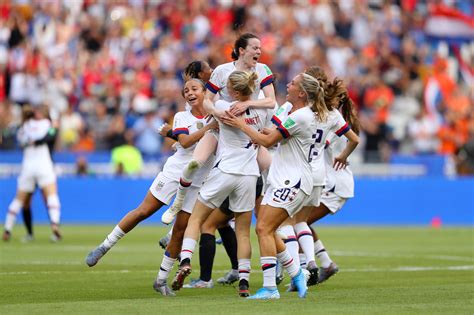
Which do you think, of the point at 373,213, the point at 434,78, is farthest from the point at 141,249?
the point at 434,78

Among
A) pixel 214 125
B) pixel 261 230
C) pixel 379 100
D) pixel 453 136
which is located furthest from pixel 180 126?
pixel 453 136

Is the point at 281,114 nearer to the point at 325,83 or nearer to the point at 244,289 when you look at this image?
the point at 325,83

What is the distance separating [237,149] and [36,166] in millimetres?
10062

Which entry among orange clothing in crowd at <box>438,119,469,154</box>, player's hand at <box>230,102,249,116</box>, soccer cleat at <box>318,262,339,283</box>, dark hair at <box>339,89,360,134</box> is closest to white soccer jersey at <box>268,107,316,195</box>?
player's hand at <box>230,102,249,116</box>

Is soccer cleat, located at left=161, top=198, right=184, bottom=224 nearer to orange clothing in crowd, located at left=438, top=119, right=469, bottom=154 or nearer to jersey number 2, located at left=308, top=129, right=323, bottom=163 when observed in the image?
jersey number 2, located at left=308, top=129, right=323, bottom=163

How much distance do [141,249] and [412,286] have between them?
718 centimetres

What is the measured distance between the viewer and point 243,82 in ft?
39.4

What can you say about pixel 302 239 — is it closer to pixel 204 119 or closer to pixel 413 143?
pixel 204 119

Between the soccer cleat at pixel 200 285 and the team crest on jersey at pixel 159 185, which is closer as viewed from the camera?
the team crest on jersey at pixel 159 185

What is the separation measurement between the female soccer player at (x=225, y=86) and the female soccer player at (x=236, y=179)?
0.92 feet

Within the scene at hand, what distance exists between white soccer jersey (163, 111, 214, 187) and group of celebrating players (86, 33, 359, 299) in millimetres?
12

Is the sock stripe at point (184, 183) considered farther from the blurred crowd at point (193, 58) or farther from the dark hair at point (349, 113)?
the blurred crowd at point (193, 58)

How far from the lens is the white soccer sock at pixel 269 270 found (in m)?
11.6

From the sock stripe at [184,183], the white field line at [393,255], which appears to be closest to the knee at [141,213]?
the sock stripe at [184,183]
